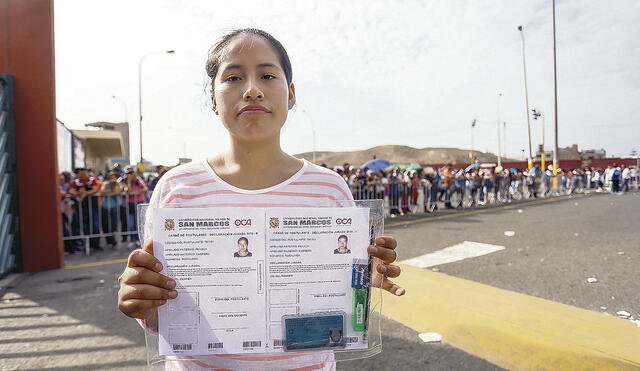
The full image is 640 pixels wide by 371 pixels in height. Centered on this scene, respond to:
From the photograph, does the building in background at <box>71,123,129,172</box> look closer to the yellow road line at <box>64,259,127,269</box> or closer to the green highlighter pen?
the yellow road line at <box>64,259,127,269</box>

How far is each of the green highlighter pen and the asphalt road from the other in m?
1.78

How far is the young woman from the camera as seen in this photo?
1122 millimetres

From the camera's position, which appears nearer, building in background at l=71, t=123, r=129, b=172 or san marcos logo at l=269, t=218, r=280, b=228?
san marcos logo at l=269, t=218, r=280, b=228

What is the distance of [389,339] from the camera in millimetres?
3059

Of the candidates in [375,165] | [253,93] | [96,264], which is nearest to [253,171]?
[253,93]

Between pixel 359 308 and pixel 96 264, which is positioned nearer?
pixel 359 308

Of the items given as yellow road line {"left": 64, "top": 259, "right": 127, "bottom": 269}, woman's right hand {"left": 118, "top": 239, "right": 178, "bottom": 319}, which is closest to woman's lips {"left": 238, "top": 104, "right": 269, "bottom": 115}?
woman's right hand {"left": 118, "top": 239, "right": 178, "bottom": 319}

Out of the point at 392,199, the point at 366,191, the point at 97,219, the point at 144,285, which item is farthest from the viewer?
the point at 392,199

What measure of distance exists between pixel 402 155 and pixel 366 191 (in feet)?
369

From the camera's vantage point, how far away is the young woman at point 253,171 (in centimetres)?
112

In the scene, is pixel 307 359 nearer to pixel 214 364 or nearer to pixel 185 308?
pixel 214 364

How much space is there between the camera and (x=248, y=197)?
46.2 inches

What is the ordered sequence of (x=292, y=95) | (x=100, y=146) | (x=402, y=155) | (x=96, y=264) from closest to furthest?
(x=292, y=95) < (x=96, y=264) < (x=100, y=146) < (x=402, y=155)

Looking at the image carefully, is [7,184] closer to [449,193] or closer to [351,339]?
[351,339]
